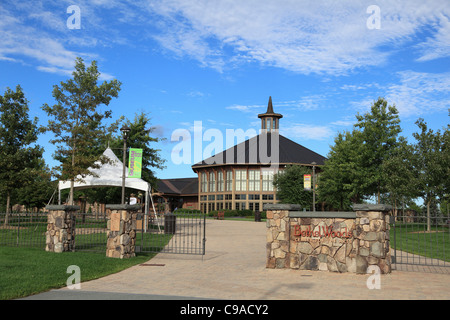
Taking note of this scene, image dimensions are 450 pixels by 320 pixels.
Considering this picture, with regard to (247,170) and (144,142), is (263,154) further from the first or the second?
(144,142)

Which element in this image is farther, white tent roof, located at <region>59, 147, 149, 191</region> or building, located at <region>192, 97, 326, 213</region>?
building, located at <region>192, 97, 326, 213</region>

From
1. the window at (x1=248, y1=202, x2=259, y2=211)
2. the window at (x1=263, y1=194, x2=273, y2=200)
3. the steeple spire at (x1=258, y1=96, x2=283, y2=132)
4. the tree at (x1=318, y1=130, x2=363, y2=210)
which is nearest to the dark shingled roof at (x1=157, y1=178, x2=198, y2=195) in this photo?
the window at (x1=248, y1=202, x2=259, y2=211)

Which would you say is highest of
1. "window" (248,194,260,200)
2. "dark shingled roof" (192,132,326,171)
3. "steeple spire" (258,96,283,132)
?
"steeple spire" (258,96,283,132)

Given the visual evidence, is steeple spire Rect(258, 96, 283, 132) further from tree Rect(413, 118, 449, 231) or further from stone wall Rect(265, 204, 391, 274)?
stone wall Rect(265, 204, 391, 274)

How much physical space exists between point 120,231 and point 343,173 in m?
32.2

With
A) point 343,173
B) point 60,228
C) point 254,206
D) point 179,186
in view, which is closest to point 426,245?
point 60,228

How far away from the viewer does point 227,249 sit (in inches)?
696

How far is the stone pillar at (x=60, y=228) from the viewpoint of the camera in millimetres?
14859

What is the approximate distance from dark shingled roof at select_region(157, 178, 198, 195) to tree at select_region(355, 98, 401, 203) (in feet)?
164

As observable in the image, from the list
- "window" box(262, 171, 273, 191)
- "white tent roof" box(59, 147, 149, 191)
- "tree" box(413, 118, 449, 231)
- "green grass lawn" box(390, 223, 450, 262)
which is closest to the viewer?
"green grass lawn" box(390, 223, 450, 262)

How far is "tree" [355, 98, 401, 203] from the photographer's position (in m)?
38.2

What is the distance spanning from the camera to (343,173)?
41.8 m
